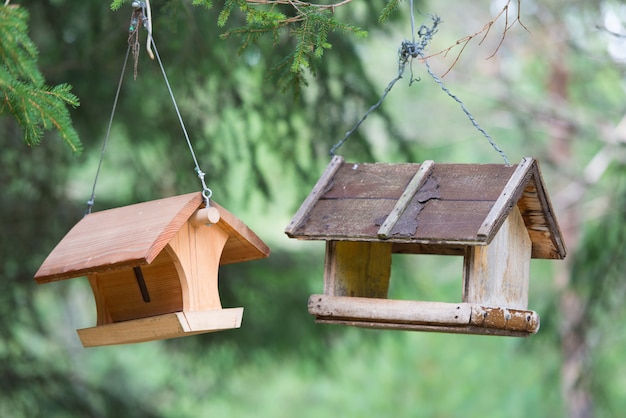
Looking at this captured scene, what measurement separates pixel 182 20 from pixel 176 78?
1.81ft

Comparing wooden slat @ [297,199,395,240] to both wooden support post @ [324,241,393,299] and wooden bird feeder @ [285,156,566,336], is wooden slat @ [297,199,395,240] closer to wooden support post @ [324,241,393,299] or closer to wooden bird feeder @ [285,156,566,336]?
wooden bird feeder @ [285,156,566,336]

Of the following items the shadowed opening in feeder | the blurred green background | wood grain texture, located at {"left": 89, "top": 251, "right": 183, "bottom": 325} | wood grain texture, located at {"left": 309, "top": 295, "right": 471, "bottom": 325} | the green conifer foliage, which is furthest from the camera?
the shadowed opening in feeder

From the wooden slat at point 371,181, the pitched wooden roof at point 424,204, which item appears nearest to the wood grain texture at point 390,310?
the pitched wooden roof at point 424,204

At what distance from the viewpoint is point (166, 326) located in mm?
2793

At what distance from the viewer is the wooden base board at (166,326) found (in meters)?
2.77

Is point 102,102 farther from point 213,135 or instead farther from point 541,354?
point 541,354

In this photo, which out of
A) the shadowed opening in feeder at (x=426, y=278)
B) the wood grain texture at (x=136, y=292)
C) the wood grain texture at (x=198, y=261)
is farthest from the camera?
the shadowed opening in feeder at (x=426, y=278)

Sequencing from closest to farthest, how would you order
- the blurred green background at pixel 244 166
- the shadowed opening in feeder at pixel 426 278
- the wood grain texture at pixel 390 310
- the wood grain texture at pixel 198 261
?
1. the wood grain texture at pixel 390 310
2. the wood grain texture at pixel 198 261
3. the blurred green background at pixel 244 166
4. the shadowed opening in feeder at pixel 426 278

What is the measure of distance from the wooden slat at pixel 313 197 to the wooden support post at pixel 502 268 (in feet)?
1.56

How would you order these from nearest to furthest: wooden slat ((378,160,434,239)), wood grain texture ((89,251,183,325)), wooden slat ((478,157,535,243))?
wooden slat ((478,157,535,243))
wooden slat ((378,160,434,239))
wood grain texture ((89,251,183,325))

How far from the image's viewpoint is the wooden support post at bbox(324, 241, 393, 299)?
9.80ft

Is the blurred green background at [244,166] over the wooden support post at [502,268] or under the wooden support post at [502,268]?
over

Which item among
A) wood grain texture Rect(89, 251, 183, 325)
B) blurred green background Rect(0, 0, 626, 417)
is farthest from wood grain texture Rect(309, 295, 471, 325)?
blurred green background Rect(0, 0, 626, 417)

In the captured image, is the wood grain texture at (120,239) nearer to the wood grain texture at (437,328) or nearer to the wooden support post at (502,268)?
the wood grain texture at (437,328)
